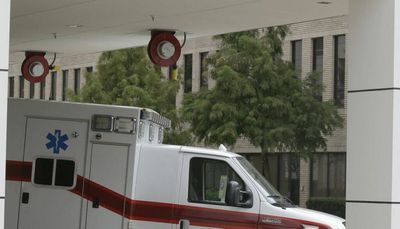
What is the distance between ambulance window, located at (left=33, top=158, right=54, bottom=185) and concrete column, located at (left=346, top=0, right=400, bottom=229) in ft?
18.9

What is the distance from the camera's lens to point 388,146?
8.62 meters

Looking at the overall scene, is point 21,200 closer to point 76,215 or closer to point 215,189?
point 76,215

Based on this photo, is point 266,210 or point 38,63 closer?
point 266,210

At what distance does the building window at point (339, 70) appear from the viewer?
3572cm

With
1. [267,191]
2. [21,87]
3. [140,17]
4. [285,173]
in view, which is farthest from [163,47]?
[21,87]

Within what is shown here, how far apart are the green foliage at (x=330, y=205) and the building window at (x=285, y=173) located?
2.79 meters

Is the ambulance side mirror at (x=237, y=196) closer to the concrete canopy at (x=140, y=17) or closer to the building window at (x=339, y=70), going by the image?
the concrete canopy at (x=140, y=17)

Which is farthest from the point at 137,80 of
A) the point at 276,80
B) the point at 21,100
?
the point at 21,100

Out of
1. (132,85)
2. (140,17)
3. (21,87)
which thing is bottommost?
(140,17)

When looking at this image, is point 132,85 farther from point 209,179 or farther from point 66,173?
point 209,179

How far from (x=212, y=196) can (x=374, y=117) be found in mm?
4772

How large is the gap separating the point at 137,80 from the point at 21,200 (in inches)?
867

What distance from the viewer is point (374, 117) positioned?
28.9 ft

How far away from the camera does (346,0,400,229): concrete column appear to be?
28.3ft
